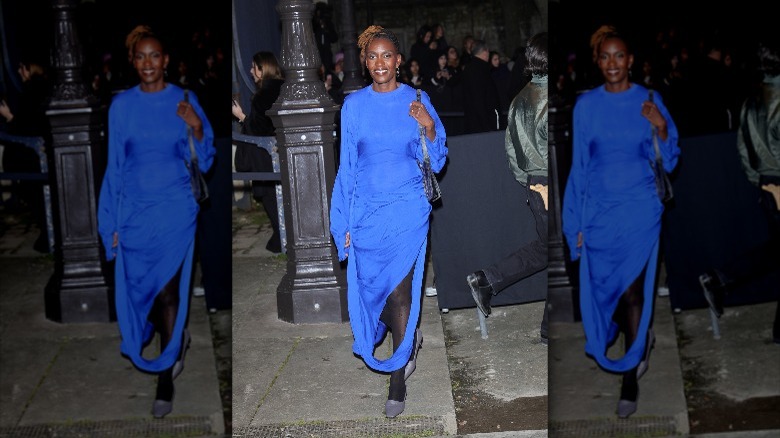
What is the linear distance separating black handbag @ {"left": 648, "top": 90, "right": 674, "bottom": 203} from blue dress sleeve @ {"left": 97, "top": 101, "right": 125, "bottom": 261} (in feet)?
4.33

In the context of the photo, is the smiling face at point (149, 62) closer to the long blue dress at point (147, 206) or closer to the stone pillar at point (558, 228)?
the long blue dress at point (147, 206)

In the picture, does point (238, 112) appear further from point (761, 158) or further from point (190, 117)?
point (761, 158)

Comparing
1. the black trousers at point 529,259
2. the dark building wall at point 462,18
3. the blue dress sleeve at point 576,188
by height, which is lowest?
the black trousers at point 529,259

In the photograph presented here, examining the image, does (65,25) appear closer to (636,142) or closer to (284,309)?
(284,309)

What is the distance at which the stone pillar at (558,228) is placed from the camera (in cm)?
275

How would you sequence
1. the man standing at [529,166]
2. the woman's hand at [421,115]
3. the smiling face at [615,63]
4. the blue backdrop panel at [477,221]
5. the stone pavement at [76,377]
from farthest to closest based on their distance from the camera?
the blue backdrop panel at [477,221]
the woman's hand at [421,115]
the man standing at [529,166]
the stone pavement at [76,377]
the smiling face at [615,63]

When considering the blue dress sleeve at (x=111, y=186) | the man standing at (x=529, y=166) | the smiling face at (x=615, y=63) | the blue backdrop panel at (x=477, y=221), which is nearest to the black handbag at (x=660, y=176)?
the smiling face at (x=615, y=63)

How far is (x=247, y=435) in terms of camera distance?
11.4 ft

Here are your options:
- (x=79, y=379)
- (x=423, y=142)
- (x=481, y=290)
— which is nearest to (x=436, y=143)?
(x=423, y=142)

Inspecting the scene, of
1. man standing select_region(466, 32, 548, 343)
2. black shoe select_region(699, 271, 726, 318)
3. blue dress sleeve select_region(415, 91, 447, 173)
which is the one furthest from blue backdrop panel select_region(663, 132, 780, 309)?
blue dress sleeve select_region(415, 91, 447, 173)

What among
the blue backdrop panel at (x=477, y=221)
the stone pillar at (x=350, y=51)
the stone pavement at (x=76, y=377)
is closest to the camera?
the stone pavement at (x=76, y=377)

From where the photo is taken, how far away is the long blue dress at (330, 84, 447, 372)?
11.6ft

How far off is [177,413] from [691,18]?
1.67 m

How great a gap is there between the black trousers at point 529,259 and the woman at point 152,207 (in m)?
1.05
